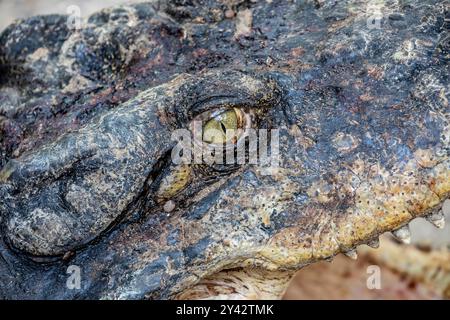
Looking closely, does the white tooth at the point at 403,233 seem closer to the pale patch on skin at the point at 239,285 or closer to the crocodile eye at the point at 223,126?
the pale patch on skin at the point at 239,285

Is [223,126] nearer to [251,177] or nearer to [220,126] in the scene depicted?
[220,126]

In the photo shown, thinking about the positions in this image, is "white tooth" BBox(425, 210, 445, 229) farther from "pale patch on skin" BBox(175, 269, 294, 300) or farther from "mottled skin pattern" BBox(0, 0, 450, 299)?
"pale patch on skin" BBox(175, 269, 294, 300)

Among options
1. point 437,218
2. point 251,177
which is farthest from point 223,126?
point 437,218

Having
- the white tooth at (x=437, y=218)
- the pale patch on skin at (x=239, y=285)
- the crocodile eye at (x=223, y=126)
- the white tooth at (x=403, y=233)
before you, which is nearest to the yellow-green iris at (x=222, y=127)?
the crocodile eye at (x=223, y=126)

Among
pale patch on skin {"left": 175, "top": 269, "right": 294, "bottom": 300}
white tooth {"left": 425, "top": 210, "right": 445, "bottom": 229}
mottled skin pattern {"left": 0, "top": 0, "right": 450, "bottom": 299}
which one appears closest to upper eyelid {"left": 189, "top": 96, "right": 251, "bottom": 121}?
mottled skin pattern {"left": 0, "top": 0, "right": 450, "bottom": 299}

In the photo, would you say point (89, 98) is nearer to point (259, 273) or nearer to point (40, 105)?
point (40, 105)
